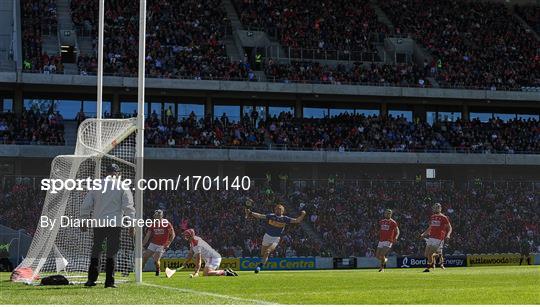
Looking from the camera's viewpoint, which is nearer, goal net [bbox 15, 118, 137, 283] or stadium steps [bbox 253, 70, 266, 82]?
goal net [bbox 15, 118, 137, 283]

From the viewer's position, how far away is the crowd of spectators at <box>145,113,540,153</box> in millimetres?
46062

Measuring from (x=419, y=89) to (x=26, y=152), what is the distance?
74.2 feet

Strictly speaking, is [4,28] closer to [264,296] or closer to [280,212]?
[280,212]

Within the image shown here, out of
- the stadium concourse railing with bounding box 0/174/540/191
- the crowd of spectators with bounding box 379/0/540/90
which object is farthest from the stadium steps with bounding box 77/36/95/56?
the crowd of spectators with bounding box 379/0/540/90

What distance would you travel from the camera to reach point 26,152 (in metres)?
42.4

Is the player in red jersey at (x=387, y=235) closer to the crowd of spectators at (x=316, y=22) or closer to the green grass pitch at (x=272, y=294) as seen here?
the green grass pitch at (x=272, y=294)

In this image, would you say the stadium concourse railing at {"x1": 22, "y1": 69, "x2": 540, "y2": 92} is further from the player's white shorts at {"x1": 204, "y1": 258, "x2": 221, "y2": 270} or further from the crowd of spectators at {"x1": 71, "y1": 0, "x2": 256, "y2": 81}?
the player's white shorts at {"x1": 204, "y1": 258, "x2": 221, "y2": 270}

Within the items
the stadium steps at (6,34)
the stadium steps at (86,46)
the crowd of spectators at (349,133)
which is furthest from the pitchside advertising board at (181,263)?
the stadium steps at (86,46)

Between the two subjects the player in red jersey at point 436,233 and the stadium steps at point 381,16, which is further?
the stadium steps at point 381,16

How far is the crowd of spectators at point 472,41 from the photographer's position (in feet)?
171

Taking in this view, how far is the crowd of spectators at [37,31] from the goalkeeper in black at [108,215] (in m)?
→ 32.3

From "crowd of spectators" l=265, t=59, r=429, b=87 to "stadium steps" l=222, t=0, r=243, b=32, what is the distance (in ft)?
13.1

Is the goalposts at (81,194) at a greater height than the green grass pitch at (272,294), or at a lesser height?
greater

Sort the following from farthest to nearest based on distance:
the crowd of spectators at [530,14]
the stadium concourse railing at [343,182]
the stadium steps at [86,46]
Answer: the crowd of spectators at [530,14] → the stadium steps at [86,46] → the stadium concourse railing at [343,182]
